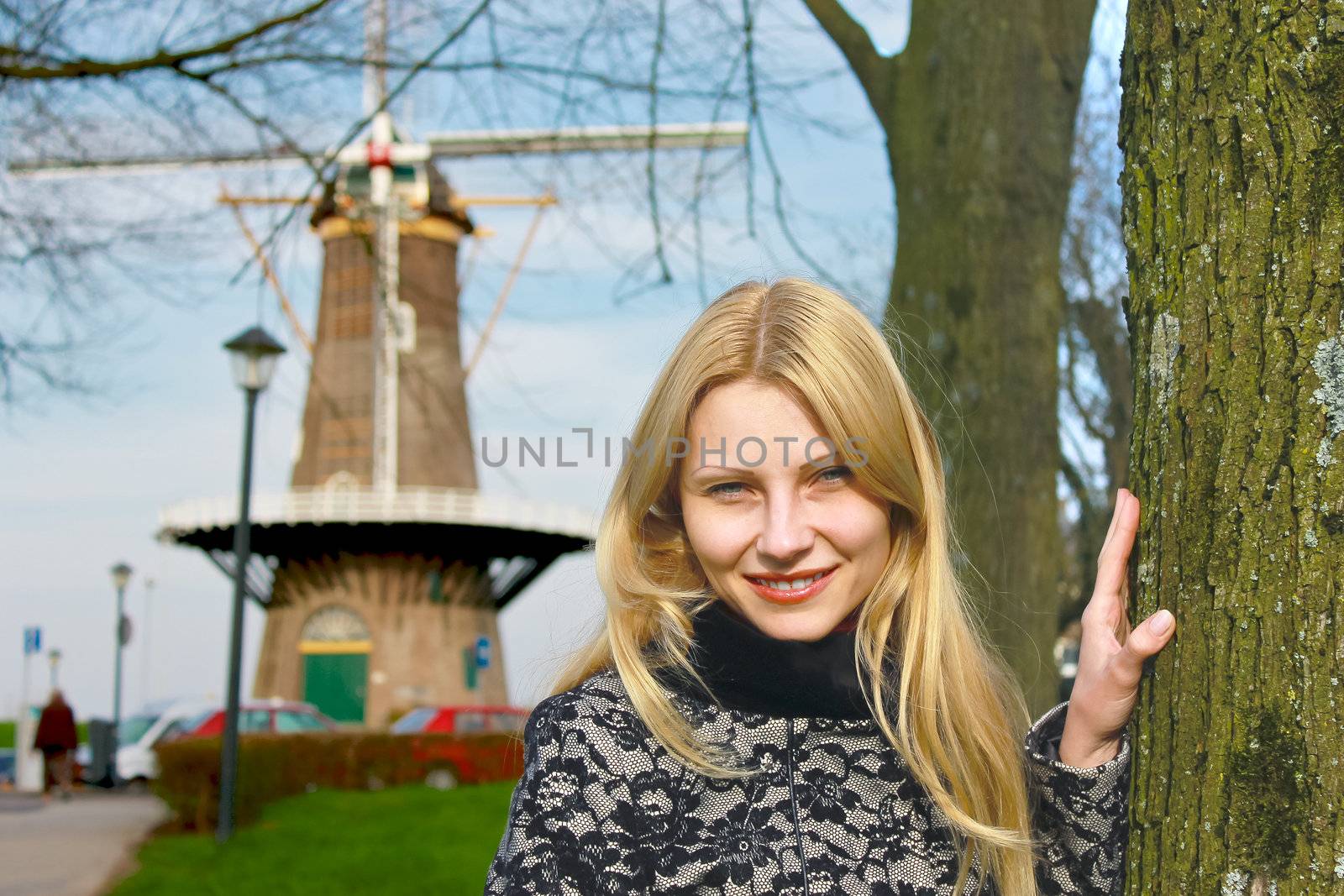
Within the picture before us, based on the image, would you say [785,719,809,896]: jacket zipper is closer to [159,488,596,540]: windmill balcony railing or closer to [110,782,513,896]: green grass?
[110,782,513,896]: green grass

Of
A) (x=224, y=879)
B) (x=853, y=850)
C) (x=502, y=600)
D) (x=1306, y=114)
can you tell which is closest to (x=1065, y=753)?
(x=853, y=850)

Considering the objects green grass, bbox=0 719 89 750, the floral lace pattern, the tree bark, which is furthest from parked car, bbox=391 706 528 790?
green grass, bbox=0 719 89 750

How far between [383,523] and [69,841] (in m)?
12.6

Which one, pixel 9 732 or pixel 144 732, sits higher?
pixel 144 732

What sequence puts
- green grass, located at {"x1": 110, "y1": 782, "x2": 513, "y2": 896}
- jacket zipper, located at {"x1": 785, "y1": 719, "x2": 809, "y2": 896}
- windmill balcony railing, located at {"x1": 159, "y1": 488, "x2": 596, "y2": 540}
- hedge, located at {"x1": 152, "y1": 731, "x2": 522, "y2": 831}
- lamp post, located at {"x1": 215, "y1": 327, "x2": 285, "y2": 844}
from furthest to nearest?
windmill balcony railing, located at {"x1": 159, "y1": 488, "x2": 596, "y2": 540} < hedge, located at {"x1": 152, "y1": 731, "x2": 522, "y2": 831} < lamp post, located at {"x1": 215, "y1": 327, "x2": 285, "y2": 844} < green grass, located at {"x1": 110, "y1": 782, "x2": 513, "y2": 896} < jacket zipper, located at {"x1": 785, "y1": 719, "x2": 809, "y2": 896}

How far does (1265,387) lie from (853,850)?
76 cm

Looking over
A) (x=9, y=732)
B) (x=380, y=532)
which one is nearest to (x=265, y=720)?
(x=380, y=532)

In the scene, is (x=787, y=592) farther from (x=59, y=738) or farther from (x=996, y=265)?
(x=59, y=738)

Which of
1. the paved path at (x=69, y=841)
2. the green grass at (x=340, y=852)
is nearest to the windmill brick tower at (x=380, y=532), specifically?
the paved path at (x=69, y=841)

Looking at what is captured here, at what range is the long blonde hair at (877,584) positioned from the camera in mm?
1805

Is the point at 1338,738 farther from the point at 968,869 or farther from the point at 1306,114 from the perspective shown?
the point at 1306,114

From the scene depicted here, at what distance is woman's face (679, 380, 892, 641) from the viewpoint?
5.94 ft

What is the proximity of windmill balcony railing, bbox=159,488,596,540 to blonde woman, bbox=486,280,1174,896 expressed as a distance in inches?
792

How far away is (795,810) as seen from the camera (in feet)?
5.82
